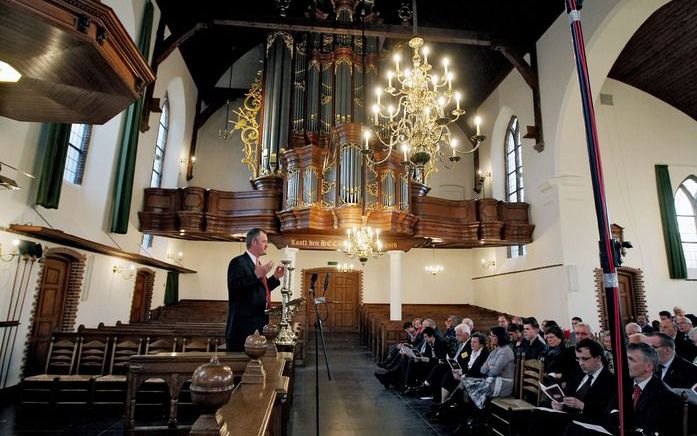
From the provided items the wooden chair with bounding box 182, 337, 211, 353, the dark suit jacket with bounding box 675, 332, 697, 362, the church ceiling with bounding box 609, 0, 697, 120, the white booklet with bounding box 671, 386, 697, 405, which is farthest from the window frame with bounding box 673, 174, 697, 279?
the wooden chair with bounding box 182, 337, 211, 353

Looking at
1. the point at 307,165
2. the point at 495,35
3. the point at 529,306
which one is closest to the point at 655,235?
the point at 529,306

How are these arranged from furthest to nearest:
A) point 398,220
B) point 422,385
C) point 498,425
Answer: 1. point 398,220
2. point 422,385
3. point 498,425

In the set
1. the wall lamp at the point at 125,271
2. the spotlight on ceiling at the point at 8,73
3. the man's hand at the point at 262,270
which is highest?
the spotlight on ceiling at the point at 8,73

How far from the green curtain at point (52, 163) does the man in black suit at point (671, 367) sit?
773cm

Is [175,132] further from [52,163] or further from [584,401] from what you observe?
[584,401]

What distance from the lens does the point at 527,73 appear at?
404 inches

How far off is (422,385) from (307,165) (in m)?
5.52

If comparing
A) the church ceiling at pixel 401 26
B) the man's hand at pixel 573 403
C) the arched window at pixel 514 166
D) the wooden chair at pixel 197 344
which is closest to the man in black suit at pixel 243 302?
the man's hand at pixel 573 403

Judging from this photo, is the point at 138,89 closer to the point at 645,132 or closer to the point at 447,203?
the point at 447,203

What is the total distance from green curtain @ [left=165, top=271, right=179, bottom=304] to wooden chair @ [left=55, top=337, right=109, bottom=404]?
7051 mm

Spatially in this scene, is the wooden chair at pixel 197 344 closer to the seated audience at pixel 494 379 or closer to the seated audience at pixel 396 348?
the seated audience at pixel 396 348

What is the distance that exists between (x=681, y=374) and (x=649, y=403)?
4.28 ft

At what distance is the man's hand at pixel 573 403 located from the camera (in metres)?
3.11

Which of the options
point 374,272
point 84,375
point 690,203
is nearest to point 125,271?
point 84,375
